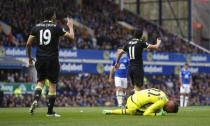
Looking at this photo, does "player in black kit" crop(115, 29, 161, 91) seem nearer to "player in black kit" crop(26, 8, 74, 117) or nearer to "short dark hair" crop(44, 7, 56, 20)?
"player in black kit" crop(26, 8, 74, 117)

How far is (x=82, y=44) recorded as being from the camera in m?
39.4

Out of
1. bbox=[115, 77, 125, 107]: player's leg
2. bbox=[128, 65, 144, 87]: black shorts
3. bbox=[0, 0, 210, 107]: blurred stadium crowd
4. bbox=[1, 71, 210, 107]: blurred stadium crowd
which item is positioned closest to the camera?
bbox=[128, 65, 144, 87]: black shorts

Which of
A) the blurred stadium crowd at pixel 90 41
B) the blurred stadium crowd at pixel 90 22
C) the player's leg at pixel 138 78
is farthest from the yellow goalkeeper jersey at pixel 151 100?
the blurred stadium crowd at pixel 90 22

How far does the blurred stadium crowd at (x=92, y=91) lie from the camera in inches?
1276

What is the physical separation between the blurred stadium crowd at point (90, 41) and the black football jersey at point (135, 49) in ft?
45.5

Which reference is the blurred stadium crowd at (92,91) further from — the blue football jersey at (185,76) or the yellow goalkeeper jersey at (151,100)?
the yellow goalkeeper jersey at (151,100)

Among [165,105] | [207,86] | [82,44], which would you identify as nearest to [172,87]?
[207,86]

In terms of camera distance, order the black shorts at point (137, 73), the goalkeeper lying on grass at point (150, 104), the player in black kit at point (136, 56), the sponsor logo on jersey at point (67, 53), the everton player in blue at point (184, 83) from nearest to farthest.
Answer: the goalkeeper lying on grass at point (150, 104) < the player in black kit at point (136, 56) < the black shorts at point (137, 73) < the everton player in blue at point (184, 83) < the sponsor logo on jersey at point (67, 53)

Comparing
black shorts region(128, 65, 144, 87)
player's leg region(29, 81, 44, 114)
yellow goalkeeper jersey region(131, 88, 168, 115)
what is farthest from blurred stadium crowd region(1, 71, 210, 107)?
yellow goalkeeper jersey region(131, 88, 168, 115)

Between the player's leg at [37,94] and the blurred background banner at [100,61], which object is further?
the blurred background banner at [100,61]

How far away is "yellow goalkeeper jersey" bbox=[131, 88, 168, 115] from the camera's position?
14484 mm

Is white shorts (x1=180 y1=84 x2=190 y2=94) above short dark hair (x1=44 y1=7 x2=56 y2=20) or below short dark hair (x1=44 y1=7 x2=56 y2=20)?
below

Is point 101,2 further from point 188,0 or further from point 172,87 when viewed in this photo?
point 172,87

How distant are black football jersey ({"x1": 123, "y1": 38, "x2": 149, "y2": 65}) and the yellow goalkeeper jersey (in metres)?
3.38
